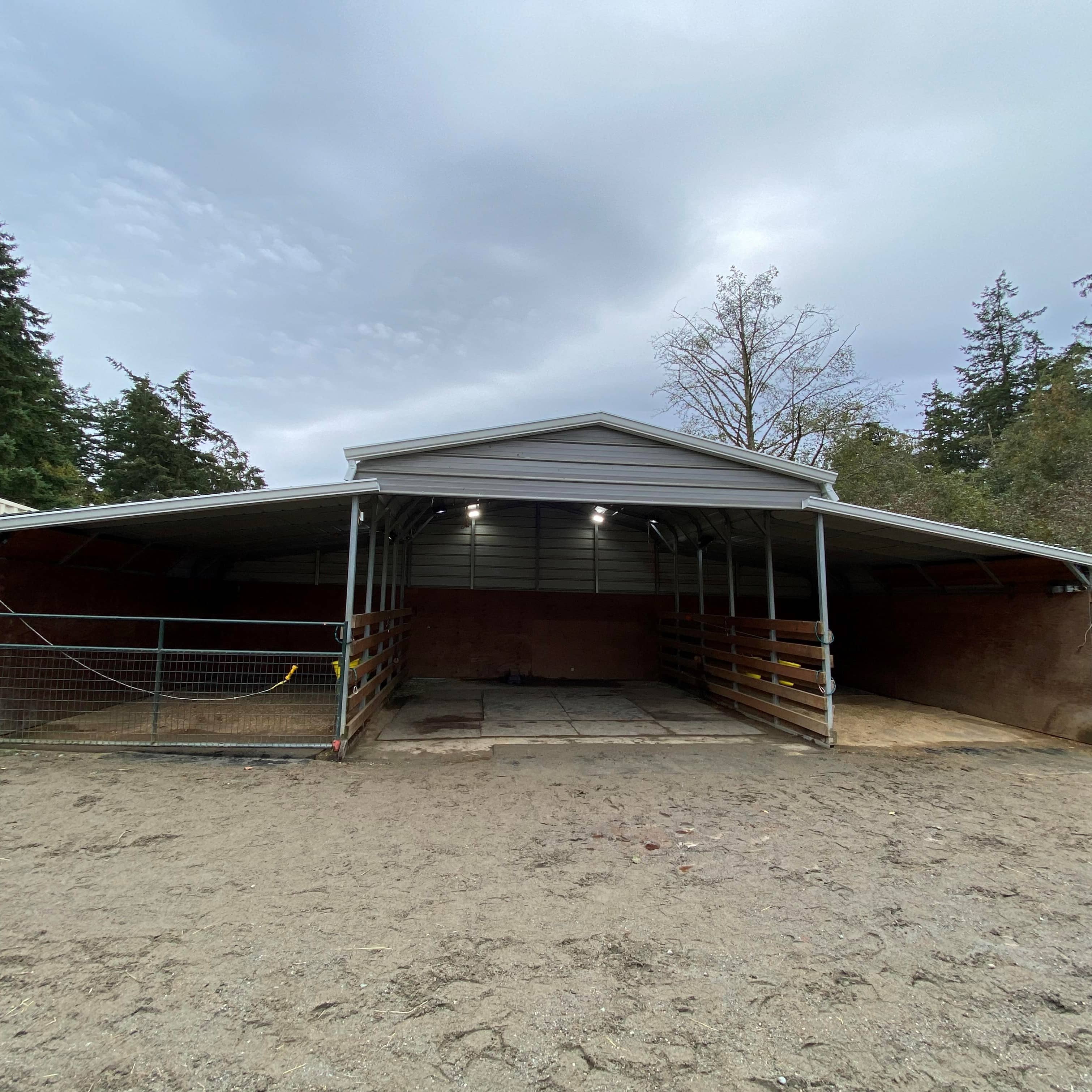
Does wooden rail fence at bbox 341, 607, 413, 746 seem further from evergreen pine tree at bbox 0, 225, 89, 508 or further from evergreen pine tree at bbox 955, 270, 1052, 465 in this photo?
evergreen pine tree at bbox 955, 270, 1052, 465

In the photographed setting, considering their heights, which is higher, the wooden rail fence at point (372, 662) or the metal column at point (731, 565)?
the metal column at point (731, 565)

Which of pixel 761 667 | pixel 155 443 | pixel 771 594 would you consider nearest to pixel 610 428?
pixel 771 594

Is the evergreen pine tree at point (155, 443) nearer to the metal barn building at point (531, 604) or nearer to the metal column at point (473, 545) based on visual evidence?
the metal barn building at point (531, 604)

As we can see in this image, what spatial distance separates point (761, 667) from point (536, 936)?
17.4ft

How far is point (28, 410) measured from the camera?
1586 centimetres

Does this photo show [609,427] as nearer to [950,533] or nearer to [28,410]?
[950,533]

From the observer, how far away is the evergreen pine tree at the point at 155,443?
75.6ft

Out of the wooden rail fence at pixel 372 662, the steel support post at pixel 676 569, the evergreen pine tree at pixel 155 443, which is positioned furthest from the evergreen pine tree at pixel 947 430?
the evergreen pine tree at pixel 155 443

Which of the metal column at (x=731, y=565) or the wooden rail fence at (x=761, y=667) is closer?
the wooden rail fence at (x=761, y=667)

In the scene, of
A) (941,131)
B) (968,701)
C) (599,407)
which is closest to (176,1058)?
(599,407)

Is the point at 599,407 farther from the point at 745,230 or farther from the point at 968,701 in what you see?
the point at 745,230

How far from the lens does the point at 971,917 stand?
8.41 feet

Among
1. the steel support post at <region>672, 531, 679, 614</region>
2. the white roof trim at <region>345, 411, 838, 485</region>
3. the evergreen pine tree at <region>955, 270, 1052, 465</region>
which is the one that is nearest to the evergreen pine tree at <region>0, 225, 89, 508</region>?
the white roof trim at <region>345, 411, 838, 485</region>

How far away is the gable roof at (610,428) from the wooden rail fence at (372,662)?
5.69ft
